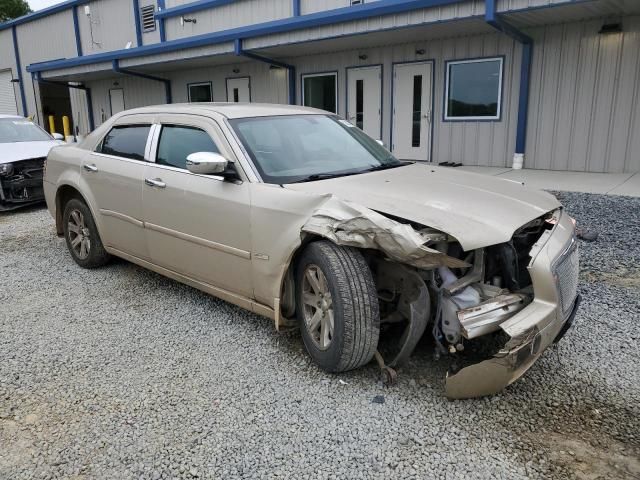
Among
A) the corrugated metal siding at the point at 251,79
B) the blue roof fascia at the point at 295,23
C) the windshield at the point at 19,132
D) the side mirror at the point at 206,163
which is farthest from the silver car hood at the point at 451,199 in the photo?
the corrugated metal siding at the point at 251,79

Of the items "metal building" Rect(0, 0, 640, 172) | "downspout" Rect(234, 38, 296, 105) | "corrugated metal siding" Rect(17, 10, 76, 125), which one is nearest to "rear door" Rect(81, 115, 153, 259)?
"metal building" Rect(0, 0, 640, 172)

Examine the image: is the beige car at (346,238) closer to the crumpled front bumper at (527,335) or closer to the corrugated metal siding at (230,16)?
the crumpled front bumper at (527,335)

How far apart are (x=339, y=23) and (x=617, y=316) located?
9.18m

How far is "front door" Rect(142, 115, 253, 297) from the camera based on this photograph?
12.0ft

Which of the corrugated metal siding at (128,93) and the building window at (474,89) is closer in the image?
the building window at (474,89)

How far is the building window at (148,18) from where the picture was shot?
20734 mm

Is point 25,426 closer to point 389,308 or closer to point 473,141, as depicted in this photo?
point 389,308

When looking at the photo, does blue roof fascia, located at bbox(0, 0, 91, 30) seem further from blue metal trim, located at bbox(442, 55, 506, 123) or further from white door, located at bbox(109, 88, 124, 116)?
blue metal trim, located at bbox(442, 55, 506, 123)

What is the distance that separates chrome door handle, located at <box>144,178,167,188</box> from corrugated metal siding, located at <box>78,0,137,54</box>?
19.8 metres

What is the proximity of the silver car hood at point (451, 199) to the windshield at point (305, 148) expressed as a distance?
0.20 m

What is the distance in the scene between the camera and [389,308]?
3.34 metres

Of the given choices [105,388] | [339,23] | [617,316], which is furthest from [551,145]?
[105,388]

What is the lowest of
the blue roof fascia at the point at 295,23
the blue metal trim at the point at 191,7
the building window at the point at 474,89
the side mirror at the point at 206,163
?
the side mirror at the point at 206,163

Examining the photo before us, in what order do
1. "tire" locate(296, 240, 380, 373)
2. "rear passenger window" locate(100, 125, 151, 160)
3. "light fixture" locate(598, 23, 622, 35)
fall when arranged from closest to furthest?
"tire" locate(296, 240, 380, 373)
"rear passenger window" locate(100, 125, 151, 160)
"light fixture" locate(598, 23, 622, 35)
